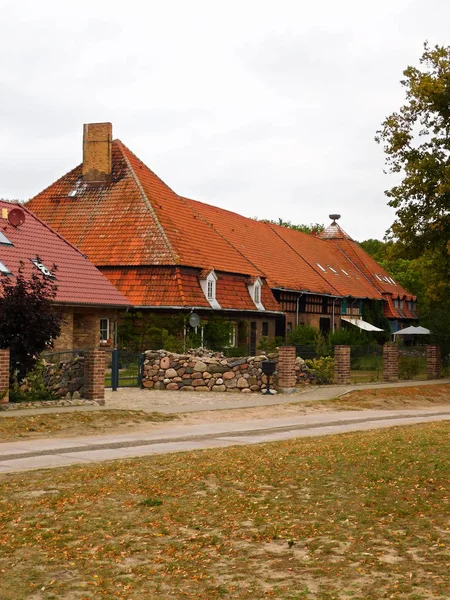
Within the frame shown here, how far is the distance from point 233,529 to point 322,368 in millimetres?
26052

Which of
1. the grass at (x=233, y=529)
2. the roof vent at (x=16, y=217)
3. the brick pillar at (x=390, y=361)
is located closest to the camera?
the grass at (x=233, y=529)

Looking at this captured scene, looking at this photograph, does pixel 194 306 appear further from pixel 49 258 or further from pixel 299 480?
pixel 299 480

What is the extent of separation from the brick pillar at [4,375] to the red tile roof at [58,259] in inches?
477

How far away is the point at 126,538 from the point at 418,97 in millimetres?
33695

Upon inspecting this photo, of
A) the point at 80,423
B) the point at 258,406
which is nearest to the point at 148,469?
the point at 80,423

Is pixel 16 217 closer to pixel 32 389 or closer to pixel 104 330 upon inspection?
pixel 104 330

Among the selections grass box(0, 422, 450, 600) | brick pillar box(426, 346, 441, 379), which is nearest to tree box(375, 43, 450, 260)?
brick pillar box(426, 346, 441, 379)

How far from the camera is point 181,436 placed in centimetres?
1897

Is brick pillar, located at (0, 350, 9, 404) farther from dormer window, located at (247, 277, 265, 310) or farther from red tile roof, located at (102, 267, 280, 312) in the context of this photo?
dormer window, located at (247, 277, 265, 310)

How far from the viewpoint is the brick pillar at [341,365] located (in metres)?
34.6

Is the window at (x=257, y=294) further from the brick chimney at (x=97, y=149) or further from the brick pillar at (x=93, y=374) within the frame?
the brick pillar at (x=93, y=374)

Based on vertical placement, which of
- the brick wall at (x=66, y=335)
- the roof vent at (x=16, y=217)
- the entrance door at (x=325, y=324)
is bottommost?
the brick wall at (x=66, y=335)

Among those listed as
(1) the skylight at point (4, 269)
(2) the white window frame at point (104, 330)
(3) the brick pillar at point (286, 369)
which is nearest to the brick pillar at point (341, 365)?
(3) the brick pillar at point (286, 369)

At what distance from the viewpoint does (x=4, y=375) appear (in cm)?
2172
